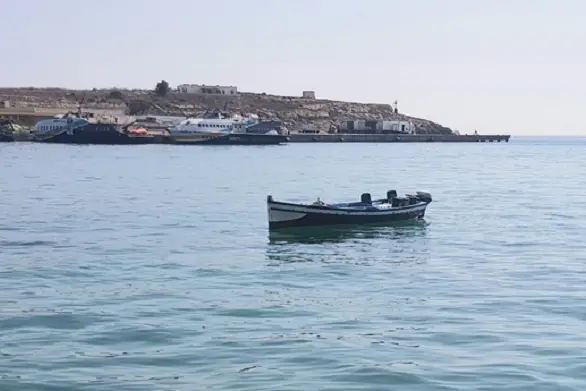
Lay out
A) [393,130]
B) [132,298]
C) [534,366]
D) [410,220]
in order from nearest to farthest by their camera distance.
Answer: [534,366]
[132,298]
[410,220]
[393,130]

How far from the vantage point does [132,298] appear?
18234 mm

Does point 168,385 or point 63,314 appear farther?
point 63,314

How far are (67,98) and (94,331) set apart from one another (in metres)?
170

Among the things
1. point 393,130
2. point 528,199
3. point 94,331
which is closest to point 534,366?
point 94,331

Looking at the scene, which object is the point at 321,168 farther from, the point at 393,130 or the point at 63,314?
the point at 393,130

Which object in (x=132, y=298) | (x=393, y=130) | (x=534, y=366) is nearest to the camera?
(x=534, y=366)

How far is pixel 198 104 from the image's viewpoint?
6973 inches

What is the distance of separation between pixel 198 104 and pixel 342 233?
149623 millimetres

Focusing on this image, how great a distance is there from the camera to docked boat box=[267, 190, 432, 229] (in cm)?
2939

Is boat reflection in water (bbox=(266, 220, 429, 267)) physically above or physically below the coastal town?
below

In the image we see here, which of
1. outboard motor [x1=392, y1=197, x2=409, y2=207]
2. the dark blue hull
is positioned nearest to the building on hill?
the dark blue hull

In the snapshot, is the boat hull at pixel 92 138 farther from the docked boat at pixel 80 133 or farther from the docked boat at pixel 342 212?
the docked boat at pixel 342 212

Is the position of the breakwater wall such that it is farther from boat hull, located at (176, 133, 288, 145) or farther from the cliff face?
boat hull, located at (176, 133, 288, 145)

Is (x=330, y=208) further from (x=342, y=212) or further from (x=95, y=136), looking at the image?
(x=95, y=136)
